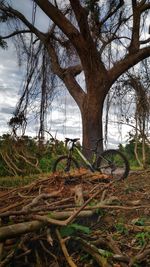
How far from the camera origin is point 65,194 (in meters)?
5.75

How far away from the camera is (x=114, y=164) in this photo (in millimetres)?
9680

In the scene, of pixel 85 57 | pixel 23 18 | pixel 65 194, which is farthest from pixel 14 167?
pixel 65 194

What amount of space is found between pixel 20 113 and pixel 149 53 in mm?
4910

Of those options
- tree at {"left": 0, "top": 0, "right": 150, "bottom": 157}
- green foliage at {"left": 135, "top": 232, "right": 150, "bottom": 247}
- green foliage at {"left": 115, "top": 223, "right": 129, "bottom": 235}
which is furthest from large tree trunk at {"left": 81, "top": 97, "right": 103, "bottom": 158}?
green foliage at {"left": 135, "top": 232, "right": 150, "bottom": 247}

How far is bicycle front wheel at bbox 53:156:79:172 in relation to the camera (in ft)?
33.2

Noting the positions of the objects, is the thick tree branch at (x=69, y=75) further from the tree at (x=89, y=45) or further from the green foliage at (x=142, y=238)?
the green foliage at (x=142, y=238)

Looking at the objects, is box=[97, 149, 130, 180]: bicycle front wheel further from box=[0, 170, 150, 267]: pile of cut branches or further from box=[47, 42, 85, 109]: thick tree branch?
box=[47, 42, 85, 109]: thick tree branch

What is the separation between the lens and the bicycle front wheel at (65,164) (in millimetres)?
10119

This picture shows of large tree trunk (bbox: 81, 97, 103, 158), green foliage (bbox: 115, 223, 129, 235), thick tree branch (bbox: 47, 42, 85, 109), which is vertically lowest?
green foliage (bbox: 115, 223, 129, 235)

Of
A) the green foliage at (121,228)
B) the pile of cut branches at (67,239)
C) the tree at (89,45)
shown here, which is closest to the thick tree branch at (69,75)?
the tree at (89,45)

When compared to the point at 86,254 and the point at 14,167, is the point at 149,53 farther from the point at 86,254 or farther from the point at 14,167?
the point at 86,254

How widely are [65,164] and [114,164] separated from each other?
1.34m

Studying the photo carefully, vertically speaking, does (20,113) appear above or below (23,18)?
below

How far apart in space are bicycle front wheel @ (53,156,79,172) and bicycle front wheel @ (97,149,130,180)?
589 millimetres
